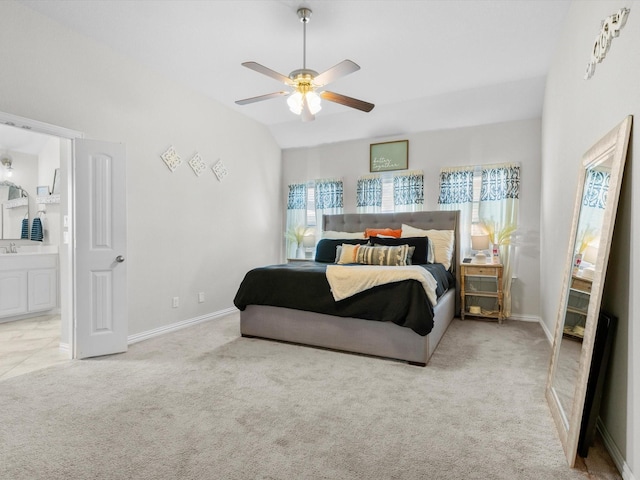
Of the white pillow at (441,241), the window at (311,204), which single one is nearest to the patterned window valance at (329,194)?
the window at (311,204)

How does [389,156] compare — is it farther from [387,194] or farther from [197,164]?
[197,164]

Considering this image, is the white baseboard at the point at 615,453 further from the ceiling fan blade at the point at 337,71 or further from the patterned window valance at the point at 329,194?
the patterned window valance at the point at 329,194

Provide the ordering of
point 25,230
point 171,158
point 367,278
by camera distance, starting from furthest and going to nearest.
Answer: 1. point 25,230
2. point 171,158
3. point 367,278

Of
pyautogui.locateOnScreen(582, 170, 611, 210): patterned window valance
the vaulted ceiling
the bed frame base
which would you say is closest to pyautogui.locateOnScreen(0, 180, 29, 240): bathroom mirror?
the vaulted ceiling

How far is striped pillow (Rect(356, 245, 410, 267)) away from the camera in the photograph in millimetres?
4172

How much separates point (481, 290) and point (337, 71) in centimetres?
360

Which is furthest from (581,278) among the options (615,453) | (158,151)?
(158,151)

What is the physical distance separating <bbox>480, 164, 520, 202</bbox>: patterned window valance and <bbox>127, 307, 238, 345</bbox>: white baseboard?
382 cm

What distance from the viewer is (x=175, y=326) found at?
4152mm

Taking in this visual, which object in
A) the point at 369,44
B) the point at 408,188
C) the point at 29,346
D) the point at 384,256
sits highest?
the point at 369,44

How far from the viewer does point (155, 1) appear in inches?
110

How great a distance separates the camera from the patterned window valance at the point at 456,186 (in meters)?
4.92

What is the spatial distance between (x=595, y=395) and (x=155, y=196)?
4012 millimetres

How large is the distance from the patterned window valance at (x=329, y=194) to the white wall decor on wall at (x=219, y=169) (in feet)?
5.36
